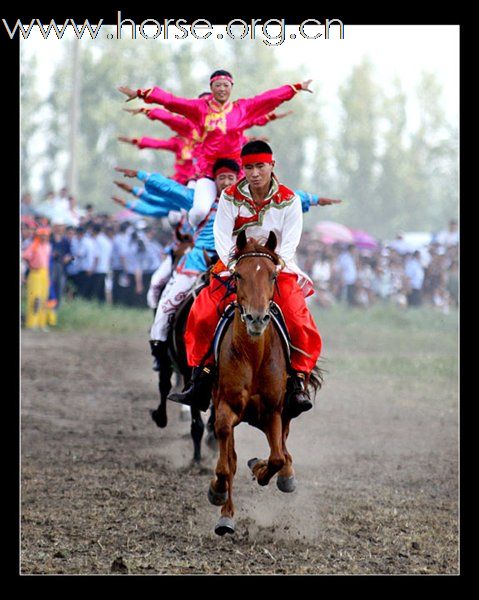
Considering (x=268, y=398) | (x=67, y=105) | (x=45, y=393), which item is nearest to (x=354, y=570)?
(x=268, y=398)

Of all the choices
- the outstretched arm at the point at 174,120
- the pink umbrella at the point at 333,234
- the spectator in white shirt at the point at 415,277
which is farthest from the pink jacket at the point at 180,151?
the pink umbrella at the point at 333,234

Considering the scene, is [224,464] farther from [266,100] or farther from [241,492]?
[266,100]

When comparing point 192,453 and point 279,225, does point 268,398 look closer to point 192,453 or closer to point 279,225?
point 279,225

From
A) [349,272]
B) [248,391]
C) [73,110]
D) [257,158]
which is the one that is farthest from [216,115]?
[73,110]

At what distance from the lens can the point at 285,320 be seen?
275 inches

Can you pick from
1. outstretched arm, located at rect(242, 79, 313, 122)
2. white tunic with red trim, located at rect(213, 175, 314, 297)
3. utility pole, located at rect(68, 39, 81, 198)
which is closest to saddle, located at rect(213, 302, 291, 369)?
white tunic with red trim, located at rect(213, 175, 314, 297)

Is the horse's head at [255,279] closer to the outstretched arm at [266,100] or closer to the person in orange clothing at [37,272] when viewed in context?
the outstretched arm at [266,100]

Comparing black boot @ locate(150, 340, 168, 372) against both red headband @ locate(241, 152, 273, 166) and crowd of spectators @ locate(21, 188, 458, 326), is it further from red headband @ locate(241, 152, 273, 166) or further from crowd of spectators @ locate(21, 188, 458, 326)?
crowd of spectators @ locate(21, 188, 458, 326)

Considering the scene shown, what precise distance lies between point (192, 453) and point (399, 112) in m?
39.3

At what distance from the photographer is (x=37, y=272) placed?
786 inches

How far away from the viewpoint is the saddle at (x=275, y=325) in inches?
268

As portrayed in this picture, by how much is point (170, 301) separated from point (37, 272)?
11.4 metres

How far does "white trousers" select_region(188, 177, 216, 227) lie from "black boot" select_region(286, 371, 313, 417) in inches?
94.5

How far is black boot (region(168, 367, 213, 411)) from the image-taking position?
6922 mm
